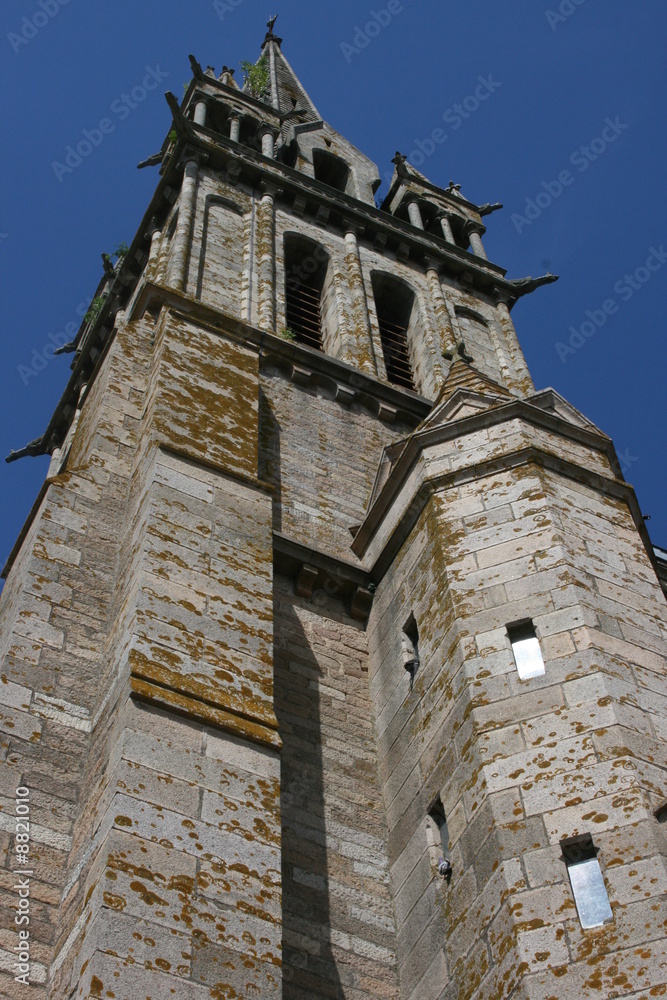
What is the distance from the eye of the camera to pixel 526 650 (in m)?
9.95

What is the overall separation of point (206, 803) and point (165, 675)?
107 cm

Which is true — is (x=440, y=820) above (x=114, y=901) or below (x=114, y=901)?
above

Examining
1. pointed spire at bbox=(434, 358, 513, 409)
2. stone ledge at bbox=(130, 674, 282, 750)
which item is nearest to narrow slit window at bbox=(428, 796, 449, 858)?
stone ledge at bbox=(130, 674, 282, 750)

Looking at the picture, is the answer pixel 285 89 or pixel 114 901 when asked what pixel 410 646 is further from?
pixel 285 89

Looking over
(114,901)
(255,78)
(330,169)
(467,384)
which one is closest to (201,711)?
(114,901)

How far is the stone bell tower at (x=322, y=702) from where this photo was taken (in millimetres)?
7594

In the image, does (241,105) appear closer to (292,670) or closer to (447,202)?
(447,202)

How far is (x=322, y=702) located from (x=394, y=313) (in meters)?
13.3

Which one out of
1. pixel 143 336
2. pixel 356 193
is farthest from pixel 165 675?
pixel 356 193

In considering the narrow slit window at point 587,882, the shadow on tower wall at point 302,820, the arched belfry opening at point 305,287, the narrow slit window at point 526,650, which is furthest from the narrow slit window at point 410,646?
the arched belfry opening at point 305,287

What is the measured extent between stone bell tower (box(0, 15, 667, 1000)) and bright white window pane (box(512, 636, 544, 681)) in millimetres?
29

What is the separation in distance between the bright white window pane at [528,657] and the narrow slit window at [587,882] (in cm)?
157

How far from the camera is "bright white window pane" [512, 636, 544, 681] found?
970 cm

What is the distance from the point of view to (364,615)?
1300cm
